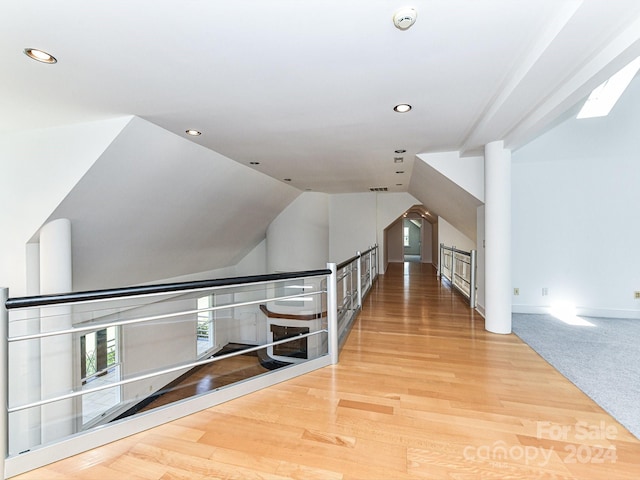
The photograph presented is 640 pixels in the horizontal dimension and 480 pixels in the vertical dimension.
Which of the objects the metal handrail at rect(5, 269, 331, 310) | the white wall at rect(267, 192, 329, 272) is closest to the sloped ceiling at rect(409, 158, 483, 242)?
the metal handrail at rect(5, 269, 331, 310)

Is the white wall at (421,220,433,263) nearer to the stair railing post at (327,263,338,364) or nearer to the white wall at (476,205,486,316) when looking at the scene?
the white wall at (476,205,486,316)

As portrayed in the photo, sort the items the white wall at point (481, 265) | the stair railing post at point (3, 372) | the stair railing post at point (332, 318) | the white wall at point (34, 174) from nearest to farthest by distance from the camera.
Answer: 1. the stair railing post at point (3, 372)
2. the stair railing post at point (332, 318)
3. the white wall at point (34, 174)
4. the white wall at point (481, 265)

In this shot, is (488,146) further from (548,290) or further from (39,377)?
(39,377)

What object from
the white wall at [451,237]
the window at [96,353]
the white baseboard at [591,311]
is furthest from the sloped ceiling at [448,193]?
the window at [96,353]

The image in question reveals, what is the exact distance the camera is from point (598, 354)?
8.82ft

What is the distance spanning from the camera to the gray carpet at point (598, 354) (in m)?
1.93

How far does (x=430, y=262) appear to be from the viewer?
10.5 m

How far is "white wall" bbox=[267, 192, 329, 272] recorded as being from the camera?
325 inches

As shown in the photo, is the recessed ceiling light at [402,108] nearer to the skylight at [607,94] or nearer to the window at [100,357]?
the skylight at [607,94]

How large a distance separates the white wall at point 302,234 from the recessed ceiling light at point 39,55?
6493 millimetres

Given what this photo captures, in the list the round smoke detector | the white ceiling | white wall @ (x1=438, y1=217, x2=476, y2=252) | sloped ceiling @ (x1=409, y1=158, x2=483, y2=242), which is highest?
the white ceiling

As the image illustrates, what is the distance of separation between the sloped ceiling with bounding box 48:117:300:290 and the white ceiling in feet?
1.49

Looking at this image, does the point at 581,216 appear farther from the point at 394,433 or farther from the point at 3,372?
the point at 3,372

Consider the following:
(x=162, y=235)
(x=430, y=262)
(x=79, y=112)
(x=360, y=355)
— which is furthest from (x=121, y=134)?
(x=430, y=262)
